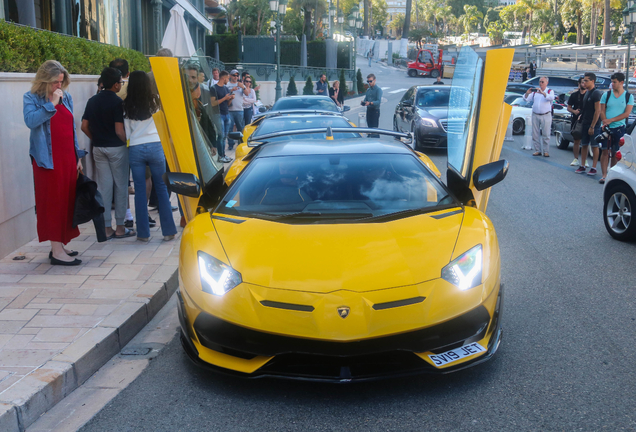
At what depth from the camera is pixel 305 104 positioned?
12.8m

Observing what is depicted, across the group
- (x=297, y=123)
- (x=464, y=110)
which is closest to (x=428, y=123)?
(x=297, y=123)

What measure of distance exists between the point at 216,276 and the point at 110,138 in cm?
371

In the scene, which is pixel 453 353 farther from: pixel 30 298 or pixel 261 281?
pixel 30 298

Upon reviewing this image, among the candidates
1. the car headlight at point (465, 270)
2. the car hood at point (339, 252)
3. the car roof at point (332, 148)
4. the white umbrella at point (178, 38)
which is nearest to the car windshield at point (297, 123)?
the white umbrella at point (178, 38)

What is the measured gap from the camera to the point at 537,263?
6.22 meters

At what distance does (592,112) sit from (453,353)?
9457mm

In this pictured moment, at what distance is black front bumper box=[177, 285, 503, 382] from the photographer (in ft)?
10.5

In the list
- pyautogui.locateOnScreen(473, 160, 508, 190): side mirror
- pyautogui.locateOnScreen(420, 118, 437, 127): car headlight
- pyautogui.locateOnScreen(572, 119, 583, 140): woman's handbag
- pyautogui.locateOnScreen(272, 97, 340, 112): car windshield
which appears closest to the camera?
pyautogui.locateOnScreen(473, 160, 508, 190): side mirror

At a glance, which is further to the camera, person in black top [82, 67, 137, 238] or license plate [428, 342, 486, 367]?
person in black top [82, 67, 137, 238]

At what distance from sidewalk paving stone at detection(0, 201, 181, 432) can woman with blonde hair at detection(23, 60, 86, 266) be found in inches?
14.8

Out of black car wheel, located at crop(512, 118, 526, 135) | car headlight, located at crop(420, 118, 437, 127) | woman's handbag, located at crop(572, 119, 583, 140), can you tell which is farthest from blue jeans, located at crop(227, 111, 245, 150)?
black car wheel, located at crop(512, 118, 526, 135)

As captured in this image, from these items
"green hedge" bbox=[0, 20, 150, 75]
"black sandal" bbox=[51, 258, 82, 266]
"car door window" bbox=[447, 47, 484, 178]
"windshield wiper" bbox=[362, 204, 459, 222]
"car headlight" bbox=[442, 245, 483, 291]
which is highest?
"green hedge" bbox=[0, 20, 150, 75]

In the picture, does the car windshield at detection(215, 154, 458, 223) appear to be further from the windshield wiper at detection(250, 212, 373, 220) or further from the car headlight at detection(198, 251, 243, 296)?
the car headlight at detection(198, 251, 243, 296)

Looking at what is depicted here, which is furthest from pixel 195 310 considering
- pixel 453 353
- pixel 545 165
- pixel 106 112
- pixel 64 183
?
pixel 545 165
